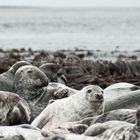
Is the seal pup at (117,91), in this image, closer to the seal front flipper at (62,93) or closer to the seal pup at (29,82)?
the seal front flipper at (62,93)

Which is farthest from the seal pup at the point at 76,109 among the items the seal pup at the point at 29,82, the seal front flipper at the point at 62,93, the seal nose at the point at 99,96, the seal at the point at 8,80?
the seal at the point at 8,80

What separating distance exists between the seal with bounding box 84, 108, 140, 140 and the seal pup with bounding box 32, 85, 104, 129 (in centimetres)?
154

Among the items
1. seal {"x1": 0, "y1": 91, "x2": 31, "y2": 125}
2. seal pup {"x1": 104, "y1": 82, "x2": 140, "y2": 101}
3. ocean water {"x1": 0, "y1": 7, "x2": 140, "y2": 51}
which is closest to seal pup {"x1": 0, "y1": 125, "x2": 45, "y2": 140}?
seal {"x1": 0, "y1": 91, "x2": 31, "y2": 125}

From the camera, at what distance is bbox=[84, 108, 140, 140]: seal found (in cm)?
527

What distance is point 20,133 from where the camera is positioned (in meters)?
5.65

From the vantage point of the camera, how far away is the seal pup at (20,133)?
5528 mm

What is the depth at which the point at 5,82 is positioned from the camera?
9438 millimetres

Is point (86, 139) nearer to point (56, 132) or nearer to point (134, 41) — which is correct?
point (56, 132)

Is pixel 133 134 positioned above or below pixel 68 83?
above

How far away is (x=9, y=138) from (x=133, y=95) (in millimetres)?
2509

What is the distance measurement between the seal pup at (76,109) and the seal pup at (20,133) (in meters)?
1.37

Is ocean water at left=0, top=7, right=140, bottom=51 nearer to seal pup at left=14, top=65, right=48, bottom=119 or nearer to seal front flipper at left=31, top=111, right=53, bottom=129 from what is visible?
seal pup at left=14, top=65, right=48, bottom=119

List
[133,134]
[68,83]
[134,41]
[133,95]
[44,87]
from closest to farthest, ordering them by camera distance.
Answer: [133,134], [133,95], [44,87], [68,83], [134,41]

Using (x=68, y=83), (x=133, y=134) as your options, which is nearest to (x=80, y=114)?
(x=133, y=134)
